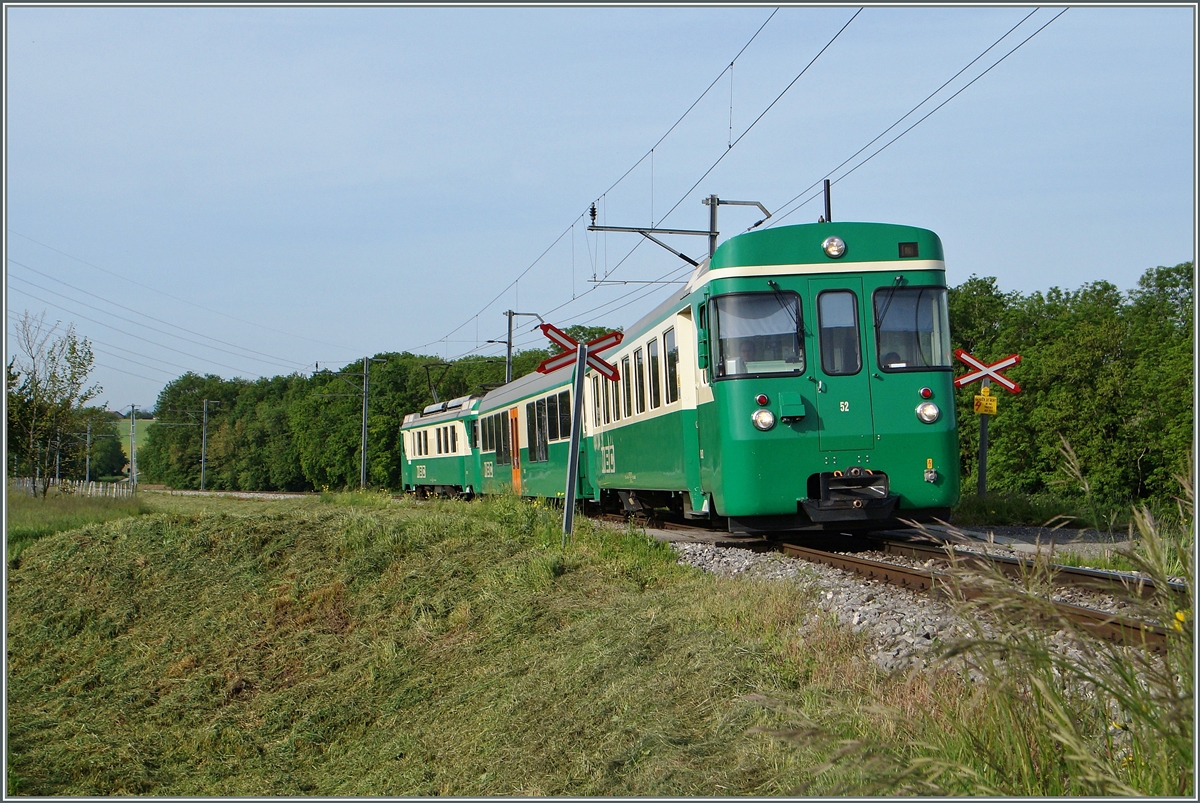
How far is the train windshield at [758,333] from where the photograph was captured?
429 inches

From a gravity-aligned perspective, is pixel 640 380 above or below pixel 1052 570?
above

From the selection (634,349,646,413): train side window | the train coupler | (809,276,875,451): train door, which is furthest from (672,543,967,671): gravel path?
(634,349,646,413): train side window

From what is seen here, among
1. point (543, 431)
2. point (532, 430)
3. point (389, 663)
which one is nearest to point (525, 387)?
point (532, 430)

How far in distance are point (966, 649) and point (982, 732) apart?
1.11 meters

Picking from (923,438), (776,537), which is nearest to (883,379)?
(923,438)

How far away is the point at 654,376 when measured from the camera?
13.9m

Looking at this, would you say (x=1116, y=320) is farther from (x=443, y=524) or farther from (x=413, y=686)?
(x=413, y=686)

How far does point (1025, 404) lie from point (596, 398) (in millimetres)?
32744

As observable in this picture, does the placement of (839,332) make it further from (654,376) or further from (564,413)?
(564,413)

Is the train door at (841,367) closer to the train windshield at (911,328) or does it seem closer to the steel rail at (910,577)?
the train windshield at (911,328)

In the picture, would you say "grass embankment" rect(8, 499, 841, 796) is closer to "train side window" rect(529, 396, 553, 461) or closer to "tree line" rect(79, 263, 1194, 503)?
"train side window" rect(529, 396, 553, 461)

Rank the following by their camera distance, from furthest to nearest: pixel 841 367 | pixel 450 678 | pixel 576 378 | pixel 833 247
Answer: pixel 576 378
pixel 833 247
pixel 841 367
pixel 450 678

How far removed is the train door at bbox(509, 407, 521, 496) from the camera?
77.3 ft

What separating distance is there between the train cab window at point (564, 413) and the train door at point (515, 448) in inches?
151
